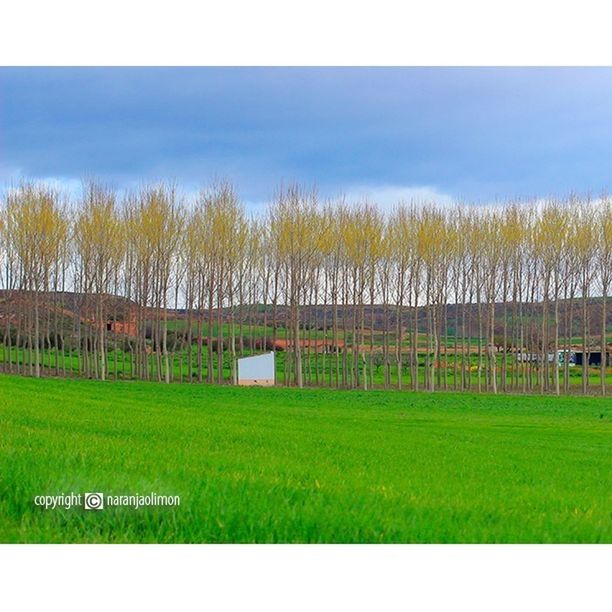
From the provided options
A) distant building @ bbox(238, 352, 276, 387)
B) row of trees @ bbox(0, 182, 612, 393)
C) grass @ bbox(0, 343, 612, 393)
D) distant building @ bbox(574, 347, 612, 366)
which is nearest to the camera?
row of trees @ bbox(0, 182, 612, 393)

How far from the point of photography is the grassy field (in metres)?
4.28

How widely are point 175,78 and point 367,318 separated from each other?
27.0 m

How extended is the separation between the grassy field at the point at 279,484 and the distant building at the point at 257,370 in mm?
15792

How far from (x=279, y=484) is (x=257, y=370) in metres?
23.2

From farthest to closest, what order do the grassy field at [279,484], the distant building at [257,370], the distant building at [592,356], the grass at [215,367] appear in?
1. the distant building at [592,356]
2. the distant building at [257,370]
3. the grass at [215,367]
4. the grassy field at [279,484]

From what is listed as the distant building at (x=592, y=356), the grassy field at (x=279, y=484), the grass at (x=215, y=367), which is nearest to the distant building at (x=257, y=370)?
the grass at (x=215, y=367)

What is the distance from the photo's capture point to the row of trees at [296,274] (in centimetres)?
1270

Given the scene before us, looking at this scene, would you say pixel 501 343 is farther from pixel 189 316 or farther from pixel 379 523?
pixel 379 523

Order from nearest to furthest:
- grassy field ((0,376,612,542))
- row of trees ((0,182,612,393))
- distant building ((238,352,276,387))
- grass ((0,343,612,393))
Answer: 1. grassy field ((0,376,612,542))
2. row of trees ((0,182,612,393))
3. grass ((0,343,612,393))
4. distant building ((238,352,276,387))

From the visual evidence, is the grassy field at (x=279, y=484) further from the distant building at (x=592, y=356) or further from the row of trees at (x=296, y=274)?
the distant building at (x=592, y=356)

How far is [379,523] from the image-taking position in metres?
4.39

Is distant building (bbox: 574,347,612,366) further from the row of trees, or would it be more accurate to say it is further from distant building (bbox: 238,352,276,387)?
distant building (bbox: 238,352,276,387)

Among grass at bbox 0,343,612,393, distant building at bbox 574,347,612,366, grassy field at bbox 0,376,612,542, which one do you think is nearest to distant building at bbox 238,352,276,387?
grass at bbox 0,343,612,393

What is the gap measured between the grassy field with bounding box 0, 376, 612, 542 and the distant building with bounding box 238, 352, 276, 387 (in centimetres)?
1579
